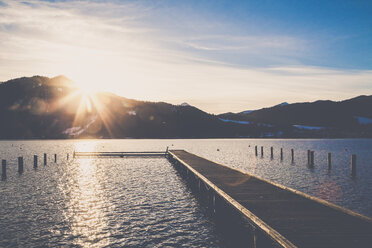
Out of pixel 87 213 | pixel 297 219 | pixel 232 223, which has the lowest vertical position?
pixel 232 223

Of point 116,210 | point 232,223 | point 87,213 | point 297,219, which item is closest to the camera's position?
point 297,219

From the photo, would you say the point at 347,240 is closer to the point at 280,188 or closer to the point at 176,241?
the point at 176,241

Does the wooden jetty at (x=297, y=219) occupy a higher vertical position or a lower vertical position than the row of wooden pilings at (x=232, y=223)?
higher

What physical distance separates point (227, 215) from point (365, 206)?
8329mm

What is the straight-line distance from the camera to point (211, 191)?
21.5 metres

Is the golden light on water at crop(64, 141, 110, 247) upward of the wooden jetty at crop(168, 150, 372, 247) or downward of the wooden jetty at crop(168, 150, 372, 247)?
downward

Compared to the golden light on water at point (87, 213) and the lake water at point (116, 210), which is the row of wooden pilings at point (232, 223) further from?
the golden light on water at point (87, 213)

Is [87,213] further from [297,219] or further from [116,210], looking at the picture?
[297,219]

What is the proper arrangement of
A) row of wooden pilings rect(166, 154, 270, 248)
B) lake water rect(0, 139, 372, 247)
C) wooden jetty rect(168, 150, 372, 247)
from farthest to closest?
lake water rect(0, 139, 372, 247)
row of wooden pilings rect(166, 154, 270, 248)
wooden jetty rect(168, 150, 372, 247)

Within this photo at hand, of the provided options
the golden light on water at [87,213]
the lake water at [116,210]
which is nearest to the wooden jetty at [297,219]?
the lake water at [116,210]

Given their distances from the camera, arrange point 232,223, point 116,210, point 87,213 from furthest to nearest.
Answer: point 116,210 < point 87,213 < point 232,223

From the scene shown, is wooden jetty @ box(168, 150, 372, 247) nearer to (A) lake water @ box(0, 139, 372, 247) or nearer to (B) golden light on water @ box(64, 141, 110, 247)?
(A) lake water @ box(0, 139, 372, 247)

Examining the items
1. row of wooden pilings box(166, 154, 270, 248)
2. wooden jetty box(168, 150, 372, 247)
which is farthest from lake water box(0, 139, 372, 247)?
wooden jetty box(168, 150, 372, 247)

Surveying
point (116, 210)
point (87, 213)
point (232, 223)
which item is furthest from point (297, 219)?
point (87, 213)
